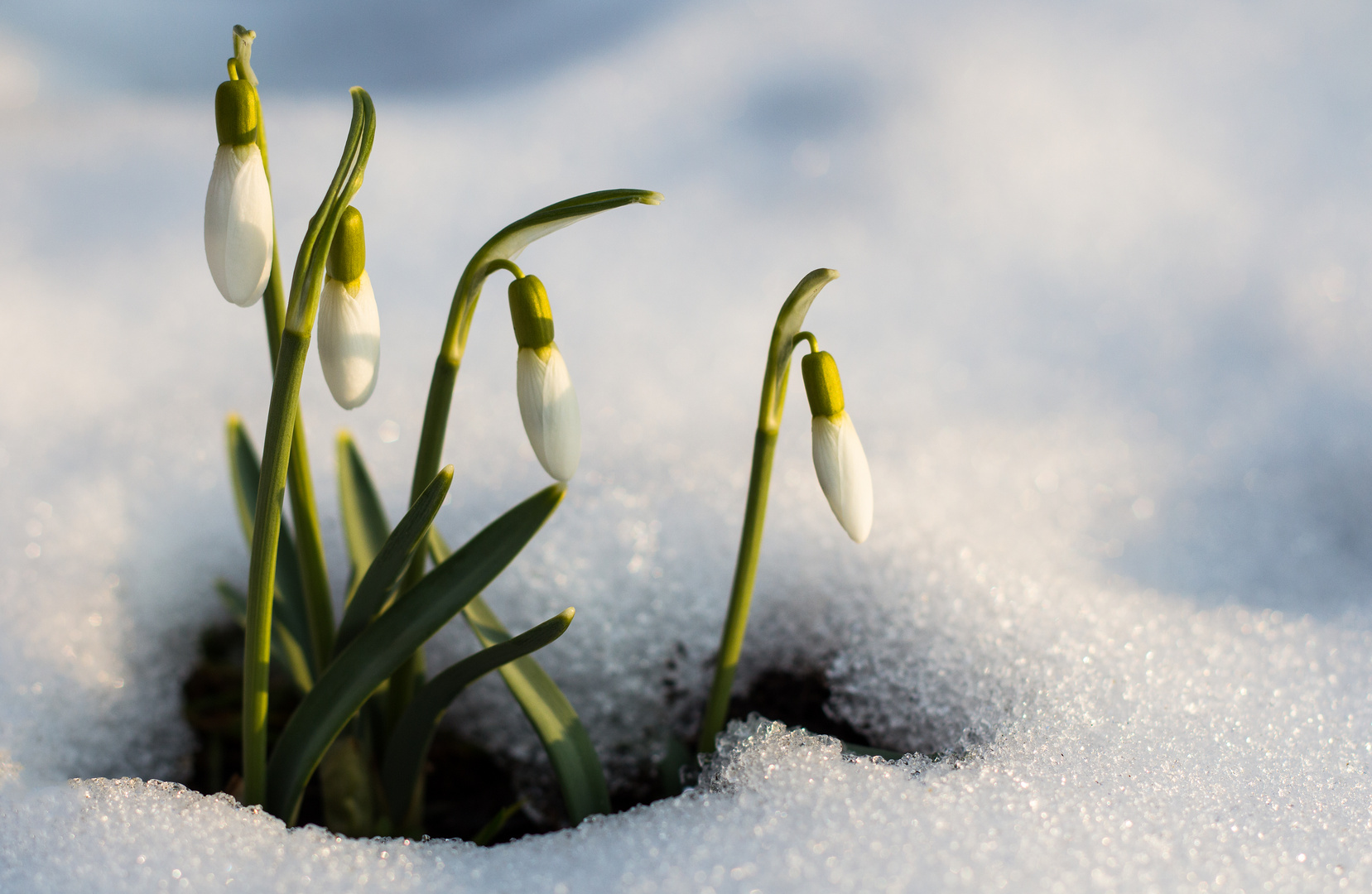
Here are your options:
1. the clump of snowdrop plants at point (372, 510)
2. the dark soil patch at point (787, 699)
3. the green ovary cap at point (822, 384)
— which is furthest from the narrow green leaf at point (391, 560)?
the dark soil patch at point (787, 699)

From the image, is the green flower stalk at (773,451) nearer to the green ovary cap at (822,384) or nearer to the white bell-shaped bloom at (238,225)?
the green ovary cap at (822,384)

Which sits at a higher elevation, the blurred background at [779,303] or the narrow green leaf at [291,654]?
the blurred background at [779,303]

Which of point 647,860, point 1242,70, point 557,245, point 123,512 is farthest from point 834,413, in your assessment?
point 1242,70

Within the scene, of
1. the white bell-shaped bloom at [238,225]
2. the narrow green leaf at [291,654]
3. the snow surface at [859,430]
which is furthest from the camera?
the narrow green leaf at [291,654]

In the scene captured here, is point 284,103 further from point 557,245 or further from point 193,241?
point 557,245

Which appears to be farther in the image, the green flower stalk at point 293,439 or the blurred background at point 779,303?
the blurred background at point 779,303

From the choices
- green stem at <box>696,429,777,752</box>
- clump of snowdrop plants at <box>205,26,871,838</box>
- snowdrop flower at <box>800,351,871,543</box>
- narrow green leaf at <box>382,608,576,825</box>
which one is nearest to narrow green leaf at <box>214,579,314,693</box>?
clump of snowdrop plants at <box>205,26,871,838</box>

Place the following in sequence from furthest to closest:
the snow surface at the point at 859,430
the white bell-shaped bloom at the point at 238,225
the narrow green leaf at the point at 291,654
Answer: the narrow green leaf at the point at 291,654, the snow surface at the point at 859,430, the white bell-shaped bloom at the point at 238,225

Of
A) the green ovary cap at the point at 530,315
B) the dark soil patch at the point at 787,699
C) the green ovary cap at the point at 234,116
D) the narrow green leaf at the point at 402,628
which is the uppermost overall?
the green ovary cap at the point at 234,116

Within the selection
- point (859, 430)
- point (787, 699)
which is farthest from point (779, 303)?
point (787, 699)
